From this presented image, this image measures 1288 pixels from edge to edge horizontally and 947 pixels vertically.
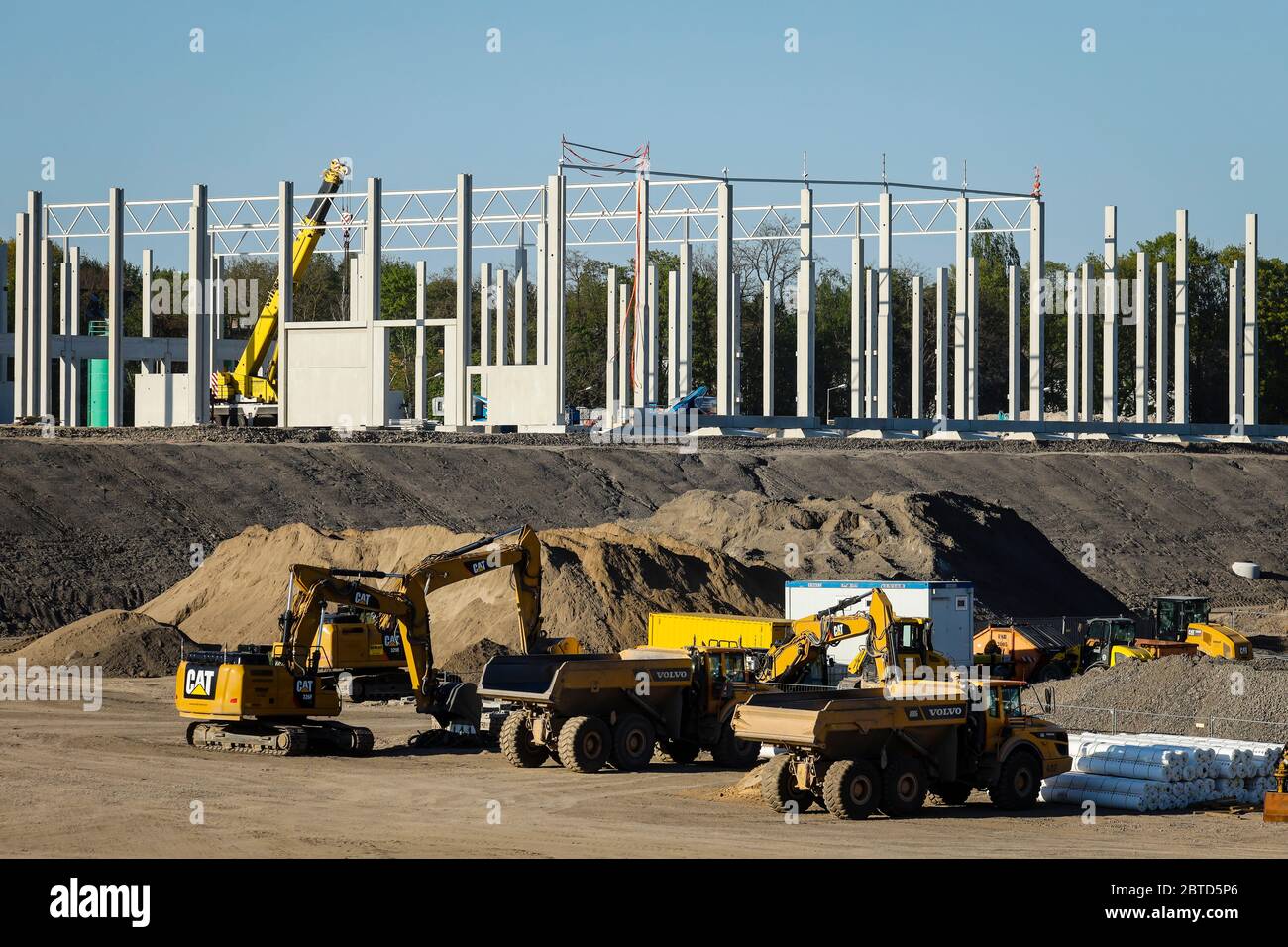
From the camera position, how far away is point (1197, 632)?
1234 inches

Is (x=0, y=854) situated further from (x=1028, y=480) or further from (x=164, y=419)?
(x=1028, y=480)

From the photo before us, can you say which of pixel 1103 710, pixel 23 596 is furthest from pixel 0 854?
pixel 23 596

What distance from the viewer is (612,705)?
69.9ft

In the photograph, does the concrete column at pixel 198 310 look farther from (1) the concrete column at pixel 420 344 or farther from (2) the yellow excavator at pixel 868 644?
(2) the yellow excavator at pixel 868 644

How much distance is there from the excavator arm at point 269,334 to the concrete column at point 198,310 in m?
3.23

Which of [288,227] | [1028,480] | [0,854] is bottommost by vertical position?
[0,854]

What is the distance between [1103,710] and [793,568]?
15251 mm

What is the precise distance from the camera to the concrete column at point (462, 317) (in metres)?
47.9

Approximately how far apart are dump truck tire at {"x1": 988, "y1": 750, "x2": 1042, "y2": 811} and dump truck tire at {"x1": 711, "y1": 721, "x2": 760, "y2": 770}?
157 inches

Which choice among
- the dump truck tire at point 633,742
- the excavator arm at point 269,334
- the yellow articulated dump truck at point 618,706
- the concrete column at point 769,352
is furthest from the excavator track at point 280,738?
the concrete column at point 769,352

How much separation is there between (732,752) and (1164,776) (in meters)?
5.57

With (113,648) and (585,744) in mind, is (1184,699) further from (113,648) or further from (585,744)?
(113,648)

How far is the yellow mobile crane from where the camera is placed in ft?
170

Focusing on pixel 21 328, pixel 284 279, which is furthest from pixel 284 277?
pixel 21 328
